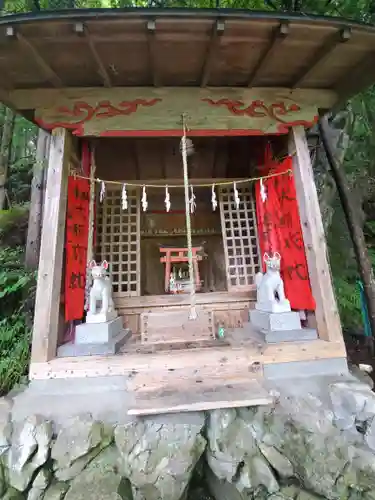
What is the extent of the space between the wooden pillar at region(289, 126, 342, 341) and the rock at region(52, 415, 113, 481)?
2672mm

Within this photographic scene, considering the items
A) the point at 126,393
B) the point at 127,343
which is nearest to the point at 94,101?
the point at 127,343

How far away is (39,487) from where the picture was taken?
2.57m

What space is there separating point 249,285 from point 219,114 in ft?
9.04

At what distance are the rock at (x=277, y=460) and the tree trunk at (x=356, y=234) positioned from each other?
2645mm

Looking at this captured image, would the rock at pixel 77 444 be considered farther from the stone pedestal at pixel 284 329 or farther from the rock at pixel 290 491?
the stone pedestal at pixel 284 329

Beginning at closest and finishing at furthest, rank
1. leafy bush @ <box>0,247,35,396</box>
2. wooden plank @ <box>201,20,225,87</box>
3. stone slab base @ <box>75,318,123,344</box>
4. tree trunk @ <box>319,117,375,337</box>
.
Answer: wooden plank @ <box>201,20,225,87</box> < stone slab base @ <box>75,318,123,344</box> < leafy bush @ <box>0,247,35,396</box> < tree trunk @ <box>319,117,375,337</box>

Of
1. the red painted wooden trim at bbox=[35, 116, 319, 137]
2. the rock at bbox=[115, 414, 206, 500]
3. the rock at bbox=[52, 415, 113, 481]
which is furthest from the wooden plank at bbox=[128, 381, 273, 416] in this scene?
the red painted wooden trim at bbox=[35, 116, 319, 137]

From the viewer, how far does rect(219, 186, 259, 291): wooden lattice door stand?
4.97 meters

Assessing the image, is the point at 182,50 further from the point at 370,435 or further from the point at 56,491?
the point at 56,491

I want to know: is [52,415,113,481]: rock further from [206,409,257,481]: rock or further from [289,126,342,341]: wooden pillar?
[289,126,342,341]: wooden pillar

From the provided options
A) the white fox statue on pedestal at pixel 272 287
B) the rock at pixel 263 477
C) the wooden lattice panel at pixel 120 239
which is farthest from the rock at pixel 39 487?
the white fox statue on pedestal at pixel 272 287

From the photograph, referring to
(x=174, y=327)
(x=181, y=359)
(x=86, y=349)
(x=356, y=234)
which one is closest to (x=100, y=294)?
(x=86, y=349)

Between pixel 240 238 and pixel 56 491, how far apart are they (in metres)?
4.11

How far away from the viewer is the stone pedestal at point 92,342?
324 centimetres
